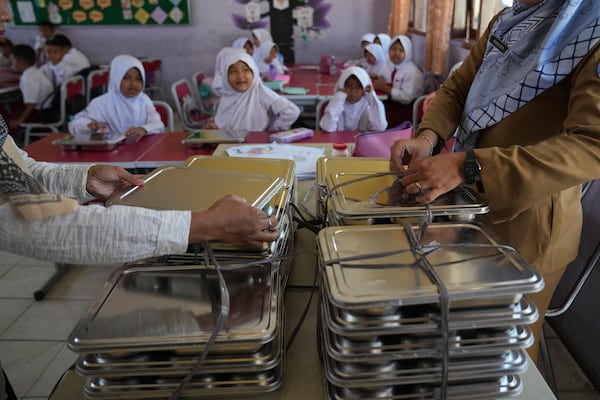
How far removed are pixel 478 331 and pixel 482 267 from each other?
0.09 m

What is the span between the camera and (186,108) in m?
3.75

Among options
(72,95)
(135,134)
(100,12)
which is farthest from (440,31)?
(100,12)

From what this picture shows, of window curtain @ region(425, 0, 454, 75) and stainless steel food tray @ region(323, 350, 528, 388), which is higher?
window curtain @ region(425, 0, 454, 75)

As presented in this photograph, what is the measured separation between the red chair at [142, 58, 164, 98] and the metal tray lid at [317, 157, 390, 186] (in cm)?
514

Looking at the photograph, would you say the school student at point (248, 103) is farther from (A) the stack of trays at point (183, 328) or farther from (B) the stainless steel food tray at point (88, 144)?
(A) the stack of trays at point (183, 328)

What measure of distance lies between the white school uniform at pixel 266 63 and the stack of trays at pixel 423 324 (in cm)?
452

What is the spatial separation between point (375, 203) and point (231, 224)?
0.27 m

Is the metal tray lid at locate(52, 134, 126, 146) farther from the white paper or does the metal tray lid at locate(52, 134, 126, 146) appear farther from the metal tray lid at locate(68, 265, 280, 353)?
the metal tray lid at locate(68, 265, 280, 353)

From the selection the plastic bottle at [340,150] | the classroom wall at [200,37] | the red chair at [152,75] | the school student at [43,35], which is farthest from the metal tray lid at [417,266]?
the school student at [43,35]

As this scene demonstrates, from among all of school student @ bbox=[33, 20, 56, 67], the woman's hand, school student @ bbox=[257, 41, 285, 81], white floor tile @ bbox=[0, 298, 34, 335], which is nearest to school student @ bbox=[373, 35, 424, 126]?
school student @ bbox=[257, 41, 285, 81]

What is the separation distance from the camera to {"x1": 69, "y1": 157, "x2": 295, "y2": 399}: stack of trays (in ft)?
1.93

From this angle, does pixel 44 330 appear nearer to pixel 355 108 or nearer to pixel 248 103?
pixel 248 103

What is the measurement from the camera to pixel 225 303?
0.61 metres

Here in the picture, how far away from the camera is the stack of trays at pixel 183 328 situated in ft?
1.93
